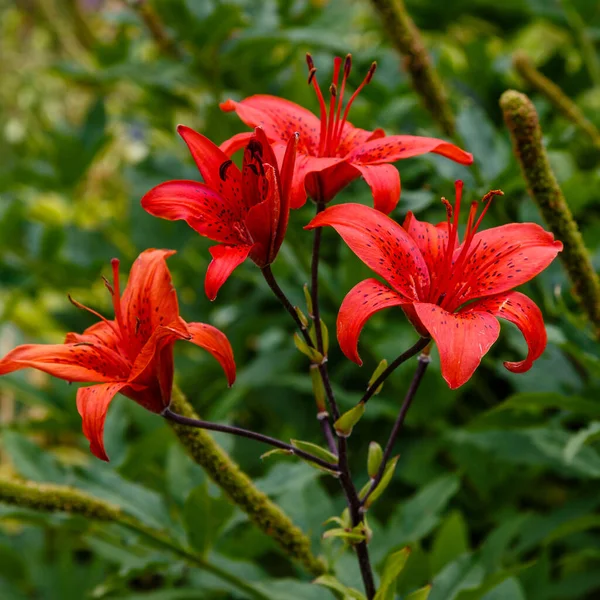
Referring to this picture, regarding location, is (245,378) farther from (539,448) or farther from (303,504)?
(539,448)

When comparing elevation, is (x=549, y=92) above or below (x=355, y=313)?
above

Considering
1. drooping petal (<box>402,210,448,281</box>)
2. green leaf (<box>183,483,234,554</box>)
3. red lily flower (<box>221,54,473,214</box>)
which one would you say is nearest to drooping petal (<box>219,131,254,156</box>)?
red lily flower (<box>221,54,473,214</box>)

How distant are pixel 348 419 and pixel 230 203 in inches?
6.8

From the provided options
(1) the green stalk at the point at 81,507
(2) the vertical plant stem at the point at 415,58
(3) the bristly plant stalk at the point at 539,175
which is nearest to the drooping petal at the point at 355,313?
(3) the bristly plant stalk at the point at 539,175

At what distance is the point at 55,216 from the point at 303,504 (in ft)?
3.26

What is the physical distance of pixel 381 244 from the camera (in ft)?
1.83

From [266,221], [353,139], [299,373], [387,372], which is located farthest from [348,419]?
[299,373]

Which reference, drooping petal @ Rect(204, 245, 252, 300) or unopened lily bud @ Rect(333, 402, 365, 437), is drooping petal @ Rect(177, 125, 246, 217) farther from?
unopened lily bud @ Rect(333, 402, 365, 437)

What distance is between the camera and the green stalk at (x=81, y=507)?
0.68 meters

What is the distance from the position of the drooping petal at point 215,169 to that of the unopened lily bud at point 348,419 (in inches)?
6.2

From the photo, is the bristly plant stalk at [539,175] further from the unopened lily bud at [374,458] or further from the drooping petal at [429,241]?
the unopened lily bud at [374,458]

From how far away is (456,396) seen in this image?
1.15m

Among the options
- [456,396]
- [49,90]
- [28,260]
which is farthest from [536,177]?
[49,90]

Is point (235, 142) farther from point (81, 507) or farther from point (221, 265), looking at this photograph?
point (81, 507)
